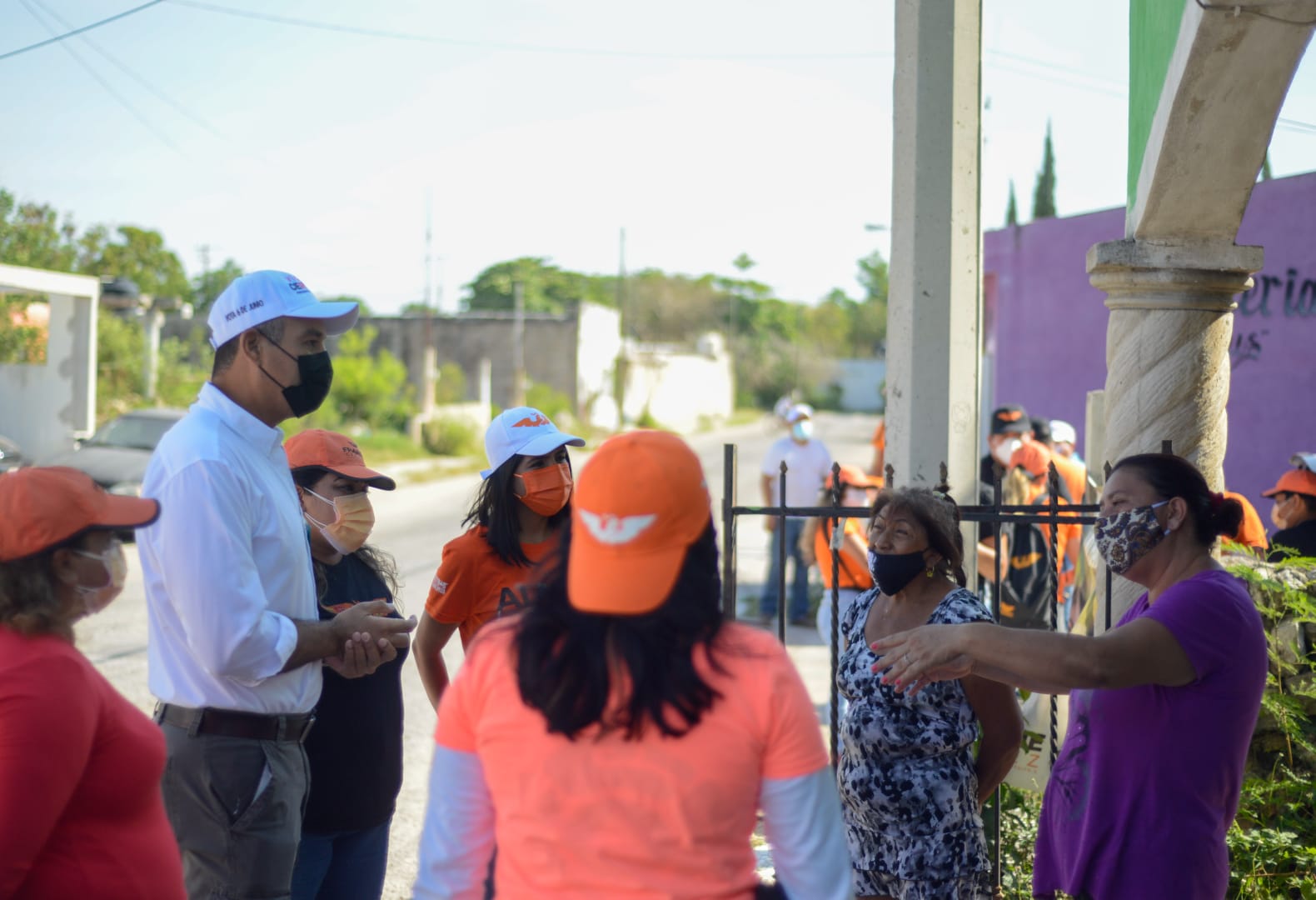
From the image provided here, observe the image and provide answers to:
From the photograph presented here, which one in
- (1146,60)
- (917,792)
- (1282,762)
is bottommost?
(1282,762)

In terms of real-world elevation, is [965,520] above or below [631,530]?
below

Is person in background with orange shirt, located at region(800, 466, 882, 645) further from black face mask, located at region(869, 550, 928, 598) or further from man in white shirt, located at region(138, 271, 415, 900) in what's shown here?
man in white shirt, located at region(138, 271, 415, 900)

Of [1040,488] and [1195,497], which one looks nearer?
[1195,497]

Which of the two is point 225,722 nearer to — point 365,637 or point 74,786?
point 365,637

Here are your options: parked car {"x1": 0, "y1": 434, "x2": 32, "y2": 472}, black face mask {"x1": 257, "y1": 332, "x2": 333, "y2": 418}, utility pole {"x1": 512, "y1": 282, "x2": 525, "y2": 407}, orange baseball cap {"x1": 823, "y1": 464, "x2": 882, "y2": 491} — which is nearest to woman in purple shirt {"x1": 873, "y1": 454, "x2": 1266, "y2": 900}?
black face mask {"x1": 257, "y1": 332, "x2": 333, "y2": 418}

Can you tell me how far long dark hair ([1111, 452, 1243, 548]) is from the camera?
2.80m

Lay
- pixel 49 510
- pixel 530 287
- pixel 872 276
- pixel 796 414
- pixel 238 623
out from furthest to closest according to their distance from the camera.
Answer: pixel 872 276
pixel 530 287
pixel 796 414
pixel 238 623
pixel 49 510

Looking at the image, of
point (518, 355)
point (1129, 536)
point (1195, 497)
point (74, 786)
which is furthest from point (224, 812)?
point (518, 355)

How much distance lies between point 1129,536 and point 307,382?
6.80 feet

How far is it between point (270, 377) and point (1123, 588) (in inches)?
122

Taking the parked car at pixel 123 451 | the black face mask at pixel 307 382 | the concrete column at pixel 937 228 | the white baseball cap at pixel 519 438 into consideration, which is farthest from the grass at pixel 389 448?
the black face mask at pixel 307 382

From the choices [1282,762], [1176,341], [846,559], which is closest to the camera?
[1176,341]

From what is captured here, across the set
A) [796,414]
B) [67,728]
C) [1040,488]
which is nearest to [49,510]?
[67,728]

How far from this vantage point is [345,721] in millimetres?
3201
